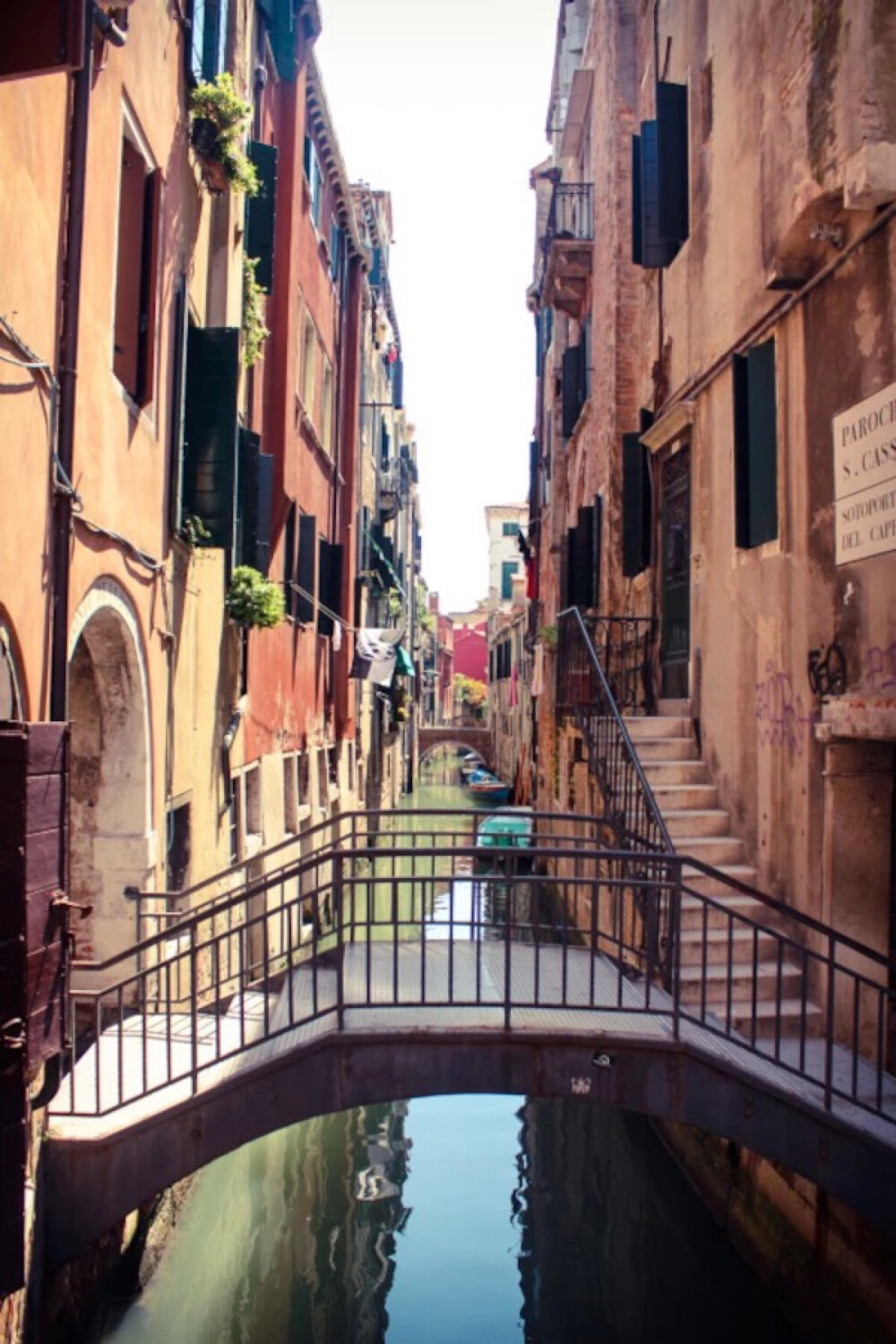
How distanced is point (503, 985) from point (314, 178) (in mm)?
13730

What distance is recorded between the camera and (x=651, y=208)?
10.8 metres

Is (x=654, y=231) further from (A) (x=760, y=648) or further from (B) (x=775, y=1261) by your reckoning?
(B) (x=775, y=1261)

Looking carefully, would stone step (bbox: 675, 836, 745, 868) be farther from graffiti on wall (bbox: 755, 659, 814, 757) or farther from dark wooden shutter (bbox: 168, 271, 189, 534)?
dark wooden shutter (bbox: 168, 271, 189, 534)

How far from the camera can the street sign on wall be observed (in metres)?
6.16

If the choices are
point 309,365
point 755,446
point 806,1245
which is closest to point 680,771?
point 755,446

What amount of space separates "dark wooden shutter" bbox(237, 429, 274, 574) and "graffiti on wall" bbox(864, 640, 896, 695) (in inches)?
228

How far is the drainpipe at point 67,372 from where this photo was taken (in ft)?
19.2

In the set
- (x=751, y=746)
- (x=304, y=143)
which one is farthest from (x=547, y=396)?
(x=751, y=746)

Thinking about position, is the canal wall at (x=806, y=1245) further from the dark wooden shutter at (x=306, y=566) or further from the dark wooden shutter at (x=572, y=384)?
the dark wooden shutter at (x=572, y=384)

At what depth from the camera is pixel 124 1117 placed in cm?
571

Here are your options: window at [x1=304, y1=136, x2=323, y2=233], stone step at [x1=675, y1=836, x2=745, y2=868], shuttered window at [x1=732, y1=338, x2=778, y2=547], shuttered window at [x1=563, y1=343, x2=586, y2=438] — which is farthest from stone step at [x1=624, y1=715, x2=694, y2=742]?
window at [x1=304, y1=136, x2=323, y2=233]

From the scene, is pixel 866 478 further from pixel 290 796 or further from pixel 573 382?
pixel 573 382

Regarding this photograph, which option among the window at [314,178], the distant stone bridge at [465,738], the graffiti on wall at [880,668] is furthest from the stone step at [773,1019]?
the distant stone bridge at [465,738]

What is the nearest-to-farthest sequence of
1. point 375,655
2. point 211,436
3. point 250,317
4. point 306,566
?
point 211,436
point 250,317
point 306,566
point 375,655
